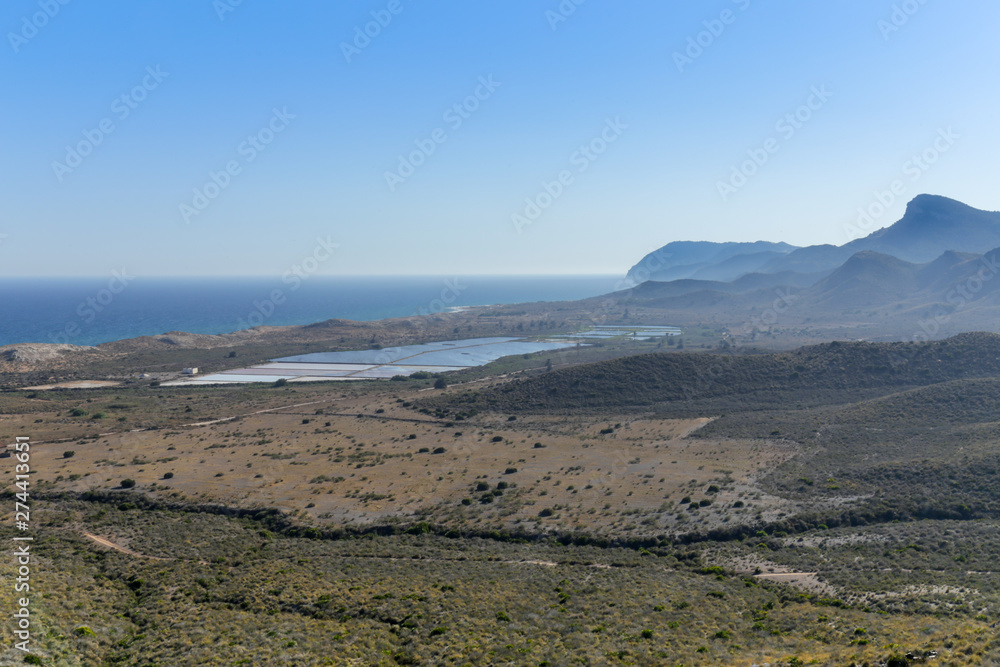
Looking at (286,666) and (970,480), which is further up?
(286,666)

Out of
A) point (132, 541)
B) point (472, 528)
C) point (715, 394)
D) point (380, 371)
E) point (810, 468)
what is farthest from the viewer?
point (380, 371)

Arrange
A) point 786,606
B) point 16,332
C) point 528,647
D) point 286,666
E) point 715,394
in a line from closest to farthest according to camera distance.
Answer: point 286,666 < point 528,647 < point 786,606 < point 715,394 < point 16,332

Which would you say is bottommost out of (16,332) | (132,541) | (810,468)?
(810,468)

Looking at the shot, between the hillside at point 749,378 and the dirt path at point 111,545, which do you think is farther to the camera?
the hillside at point 749,378

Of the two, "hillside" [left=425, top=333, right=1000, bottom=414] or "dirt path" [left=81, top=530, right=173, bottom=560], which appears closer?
"dirt path" [left=81, top=530, right=173, bottom=560]

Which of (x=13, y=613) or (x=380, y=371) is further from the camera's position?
(x=380, y=371)

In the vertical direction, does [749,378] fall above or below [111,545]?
below

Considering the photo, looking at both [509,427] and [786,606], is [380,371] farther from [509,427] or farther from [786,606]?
[786,606]

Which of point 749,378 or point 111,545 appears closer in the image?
point 111,545

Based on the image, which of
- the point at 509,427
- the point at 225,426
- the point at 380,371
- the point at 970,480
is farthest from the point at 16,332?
the point at 970,480

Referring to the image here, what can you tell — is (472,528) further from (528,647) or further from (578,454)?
(578,454)
